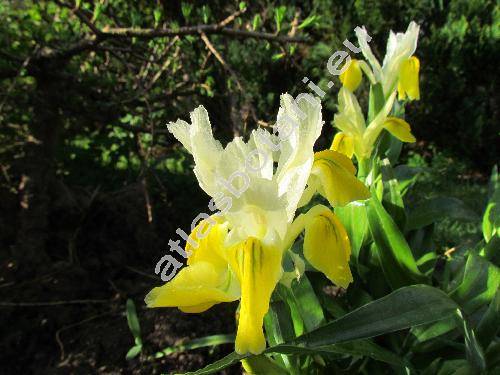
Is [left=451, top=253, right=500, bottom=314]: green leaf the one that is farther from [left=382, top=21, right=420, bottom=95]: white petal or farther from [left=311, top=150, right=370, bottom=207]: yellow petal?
[left=382, top=21, right=420, bottom=95]: white petal

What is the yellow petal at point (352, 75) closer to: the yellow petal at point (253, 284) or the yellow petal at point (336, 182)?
the yellow petal at point (336, 182)

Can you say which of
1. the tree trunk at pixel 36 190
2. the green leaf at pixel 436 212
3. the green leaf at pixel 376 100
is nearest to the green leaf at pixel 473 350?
the green leaf at pixel 436 212

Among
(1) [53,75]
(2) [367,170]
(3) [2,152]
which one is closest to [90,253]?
(3) [2,152]

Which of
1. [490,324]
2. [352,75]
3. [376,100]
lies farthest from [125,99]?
[490,324]

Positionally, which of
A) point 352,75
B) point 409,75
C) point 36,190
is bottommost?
point 409,75

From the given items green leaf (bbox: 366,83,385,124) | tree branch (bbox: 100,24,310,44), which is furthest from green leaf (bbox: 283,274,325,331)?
tree branch (bbox: 100,24,310,44)

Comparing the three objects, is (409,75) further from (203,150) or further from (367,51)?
(203,150)

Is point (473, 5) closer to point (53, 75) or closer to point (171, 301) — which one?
point (53, 75)
